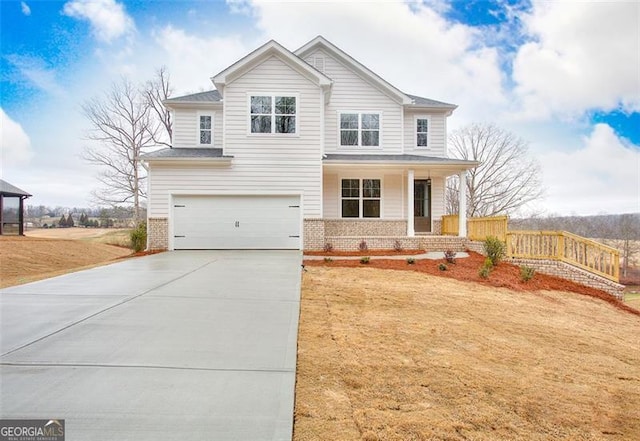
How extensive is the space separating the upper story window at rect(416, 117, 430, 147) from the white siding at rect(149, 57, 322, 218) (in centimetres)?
578

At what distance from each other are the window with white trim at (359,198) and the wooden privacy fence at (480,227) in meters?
3.36

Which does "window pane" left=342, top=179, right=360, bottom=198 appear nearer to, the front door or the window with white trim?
the window with white trim

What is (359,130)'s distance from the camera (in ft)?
52.0

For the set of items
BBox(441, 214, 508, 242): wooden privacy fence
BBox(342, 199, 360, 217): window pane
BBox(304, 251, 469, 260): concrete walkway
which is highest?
BBox(342, 199, 360, 217): window pane

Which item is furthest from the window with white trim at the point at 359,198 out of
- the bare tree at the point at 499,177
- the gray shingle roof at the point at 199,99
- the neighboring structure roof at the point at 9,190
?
the neighboring structure roof at the point at 9,190

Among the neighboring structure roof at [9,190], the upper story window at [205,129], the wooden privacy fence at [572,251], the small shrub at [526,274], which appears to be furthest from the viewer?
the neighboring structure roof at [9,190]

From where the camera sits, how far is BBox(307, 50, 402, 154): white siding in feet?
51.9

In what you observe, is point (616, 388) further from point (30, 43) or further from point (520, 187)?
point (520, 187)

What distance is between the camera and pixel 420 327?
16.9 ft

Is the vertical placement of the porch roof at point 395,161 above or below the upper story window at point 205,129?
below

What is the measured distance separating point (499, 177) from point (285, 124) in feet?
78.0

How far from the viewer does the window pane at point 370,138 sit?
1587 centimetres

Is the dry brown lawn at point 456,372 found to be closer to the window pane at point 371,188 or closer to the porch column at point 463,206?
the porch column at point 463,206

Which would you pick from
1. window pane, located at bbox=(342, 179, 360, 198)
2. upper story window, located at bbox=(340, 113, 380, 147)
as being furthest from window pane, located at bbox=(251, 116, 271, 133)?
window pane, located at bbox=(342, 179, 360, 198)
